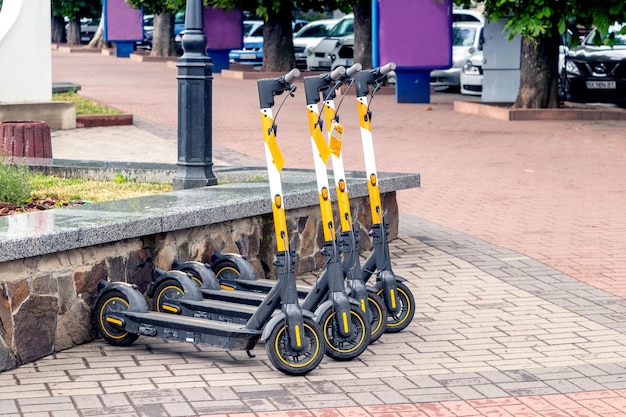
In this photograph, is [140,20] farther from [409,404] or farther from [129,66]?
[409,404]

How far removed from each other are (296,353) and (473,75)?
66.0 ft

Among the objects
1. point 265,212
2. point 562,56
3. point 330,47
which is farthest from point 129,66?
point 265,212

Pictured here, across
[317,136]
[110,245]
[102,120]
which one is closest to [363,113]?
[317,136]

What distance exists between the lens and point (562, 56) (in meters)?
25.1

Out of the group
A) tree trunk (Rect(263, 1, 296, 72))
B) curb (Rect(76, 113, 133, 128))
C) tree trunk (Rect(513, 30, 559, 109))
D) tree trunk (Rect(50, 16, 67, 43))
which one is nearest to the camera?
curb (Rect(76, 113, 133, 128))

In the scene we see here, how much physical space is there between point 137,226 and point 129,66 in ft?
101

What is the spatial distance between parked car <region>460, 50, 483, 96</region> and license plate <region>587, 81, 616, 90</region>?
2.93 m

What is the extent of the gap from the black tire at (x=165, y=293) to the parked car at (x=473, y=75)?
1911cm

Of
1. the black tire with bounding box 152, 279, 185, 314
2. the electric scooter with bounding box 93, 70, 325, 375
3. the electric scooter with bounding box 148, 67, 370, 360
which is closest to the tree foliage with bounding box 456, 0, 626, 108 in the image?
the black tire with bounding box 152, 279, 185, 314

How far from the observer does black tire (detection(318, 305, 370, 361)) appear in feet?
20.2

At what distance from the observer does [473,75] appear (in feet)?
83.5

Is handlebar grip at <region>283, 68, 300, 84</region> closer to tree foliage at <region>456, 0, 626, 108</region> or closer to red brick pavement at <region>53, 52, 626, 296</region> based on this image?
→ red brick pavement at <region>53, 52, 626, 296</region>

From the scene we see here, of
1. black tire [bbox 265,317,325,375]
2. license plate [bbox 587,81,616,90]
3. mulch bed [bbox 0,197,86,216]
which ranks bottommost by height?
black tire [bbox 265,317,325,375]

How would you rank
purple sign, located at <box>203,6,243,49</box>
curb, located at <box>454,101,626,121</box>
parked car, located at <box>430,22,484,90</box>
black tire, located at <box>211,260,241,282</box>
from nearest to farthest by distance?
black tire, located at <box>211,260,241,282</box> → curb, located at <box>454,101,626,121</box> → parked car, located at <box>430,22,484,90</box> → purple sign, located at <box>203,6,243,49</box>
